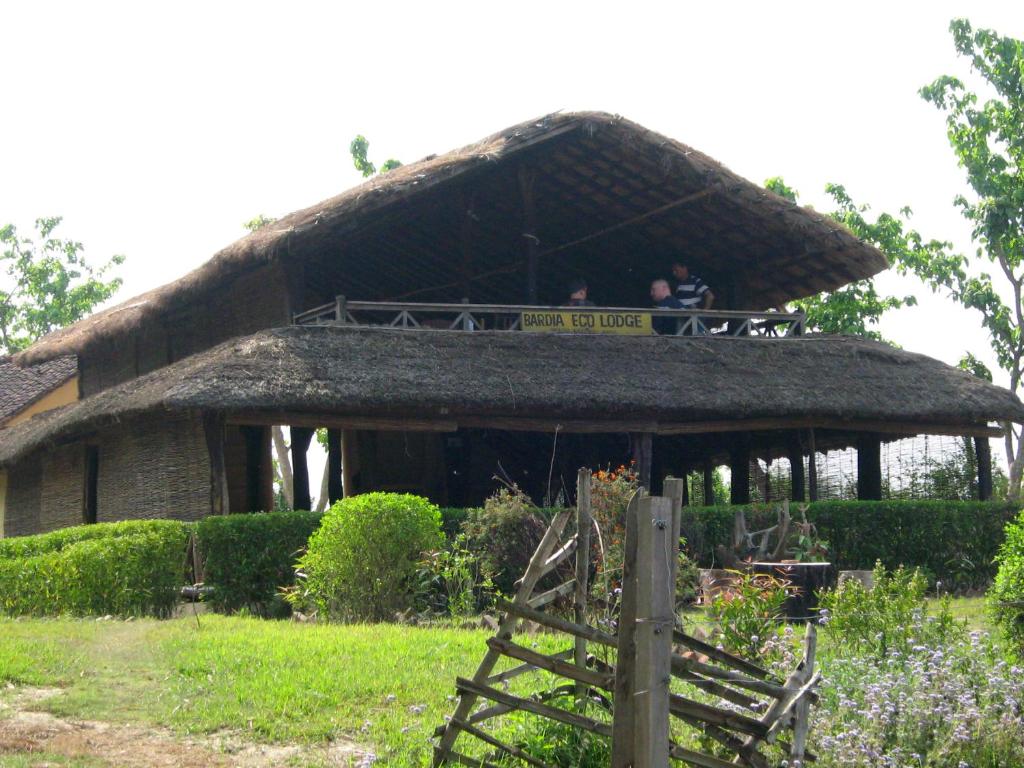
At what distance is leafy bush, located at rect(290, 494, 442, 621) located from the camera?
12438 millimetres

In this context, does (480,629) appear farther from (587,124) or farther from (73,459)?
(73,459)

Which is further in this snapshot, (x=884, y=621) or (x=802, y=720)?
(x=884, y=621)

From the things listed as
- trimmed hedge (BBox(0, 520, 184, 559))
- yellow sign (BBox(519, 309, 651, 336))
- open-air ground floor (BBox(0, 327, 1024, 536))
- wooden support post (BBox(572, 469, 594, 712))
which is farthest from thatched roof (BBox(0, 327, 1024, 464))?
wooden support post (BBox(572, 469, 594, 712))

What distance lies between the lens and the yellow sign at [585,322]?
19.3 metres

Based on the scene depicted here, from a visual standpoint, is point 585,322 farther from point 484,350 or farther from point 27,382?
point 27,382

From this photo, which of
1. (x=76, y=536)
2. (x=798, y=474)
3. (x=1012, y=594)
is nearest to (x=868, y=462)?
(x=798, y=474)

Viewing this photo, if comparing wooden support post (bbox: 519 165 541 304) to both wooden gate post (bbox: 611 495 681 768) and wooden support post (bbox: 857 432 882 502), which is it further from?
wooden gate post (bbox: 611 495 681 768)

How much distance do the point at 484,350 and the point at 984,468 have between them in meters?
8.31

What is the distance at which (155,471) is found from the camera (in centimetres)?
1841

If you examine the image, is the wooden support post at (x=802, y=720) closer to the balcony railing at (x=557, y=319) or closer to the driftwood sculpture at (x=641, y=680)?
the driftwood sculpture at (x=641, y=680)

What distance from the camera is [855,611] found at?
9.16m

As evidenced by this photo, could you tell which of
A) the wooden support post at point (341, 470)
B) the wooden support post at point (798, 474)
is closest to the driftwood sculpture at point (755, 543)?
the wooden support post at point (798, 474)

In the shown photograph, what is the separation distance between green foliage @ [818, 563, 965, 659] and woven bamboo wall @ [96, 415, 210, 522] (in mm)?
10184

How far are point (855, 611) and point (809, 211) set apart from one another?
12.2 meters
